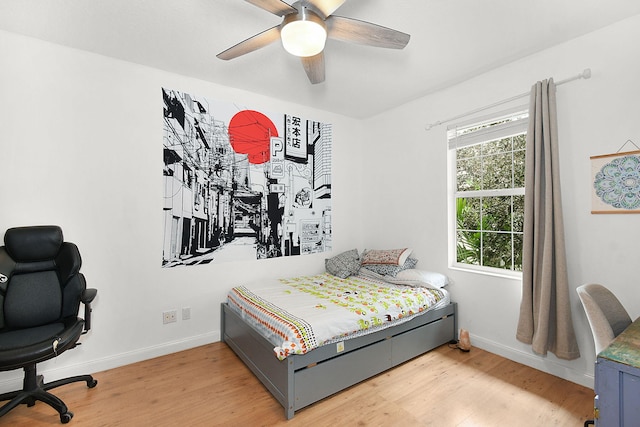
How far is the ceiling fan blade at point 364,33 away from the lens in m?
1.76


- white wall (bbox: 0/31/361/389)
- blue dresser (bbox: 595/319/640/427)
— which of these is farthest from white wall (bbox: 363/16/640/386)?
white wall (bbox: 0/31/361/389)

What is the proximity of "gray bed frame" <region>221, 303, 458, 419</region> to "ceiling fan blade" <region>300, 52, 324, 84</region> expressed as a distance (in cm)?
198

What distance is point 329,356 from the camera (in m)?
2.11

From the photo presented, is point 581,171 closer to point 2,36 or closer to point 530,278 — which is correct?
point 530,278

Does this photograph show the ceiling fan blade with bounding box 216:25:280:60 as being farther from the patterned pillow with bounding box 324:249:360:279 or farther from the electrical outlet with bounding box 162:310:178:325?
the patterned pillow with bounding box 324:249:360:279

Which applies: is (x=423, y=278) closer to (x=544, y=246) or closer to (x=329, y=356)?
(x=544, y=246)

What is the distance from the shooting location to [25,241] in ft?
6.98

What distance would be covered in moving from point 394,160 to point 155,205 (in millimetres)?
2703

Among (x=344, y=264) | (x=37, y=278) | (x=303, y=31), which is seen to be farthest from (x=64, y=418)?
(x=303, y=31)

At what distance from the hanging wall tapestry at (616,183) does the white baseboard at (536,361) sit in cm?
123

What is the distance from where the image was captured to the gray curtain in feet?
7.39

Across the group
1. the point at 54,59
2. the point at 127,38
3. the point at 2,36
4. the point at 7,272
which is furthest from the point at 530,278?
the point at 2,36

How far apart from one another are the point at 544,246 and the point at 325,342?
1.82 m

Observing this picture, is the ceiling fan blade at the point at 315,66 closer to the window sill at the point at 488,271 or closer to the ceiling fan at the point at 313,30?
the ceiling fan at the point at 313,30
